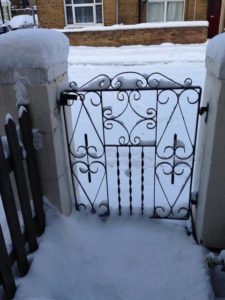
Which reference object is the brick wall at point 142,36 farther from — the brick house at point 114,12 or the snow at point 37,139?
the snow at point 37,139

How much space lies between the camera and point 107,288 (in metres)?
2.22

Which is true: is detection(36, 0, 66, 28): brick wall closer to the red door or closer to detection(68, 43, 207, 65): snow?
detection(68, 43, 207, 65): snow

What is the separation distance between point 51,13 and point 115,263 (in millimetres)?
12910

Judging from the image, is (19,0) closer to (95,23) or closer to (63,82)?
(95,23)

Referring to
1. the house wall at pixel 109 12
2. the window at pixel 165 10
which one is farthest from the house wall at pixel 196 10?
the house wall at pixel 109 12

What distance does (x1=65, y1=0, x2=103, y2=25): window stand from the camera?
43.3 feet

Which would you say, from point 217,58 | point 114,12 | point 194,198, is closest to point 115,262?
point 194,198

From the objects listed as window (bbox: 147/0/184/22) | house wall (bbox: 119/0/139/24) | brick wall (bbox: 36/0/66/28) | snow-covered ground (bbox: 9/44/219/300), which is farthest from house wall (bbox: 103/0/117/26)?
snow-covered ground (bbox: 9/44/219/300)

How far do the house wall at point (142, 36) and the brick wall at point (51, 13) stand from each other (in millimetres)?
1752

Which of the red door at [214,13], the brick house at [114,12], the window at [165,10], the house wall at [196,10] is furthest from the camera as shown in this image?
the red door at [214,13]

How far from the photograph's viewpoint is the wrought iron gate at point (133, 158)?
2363mm

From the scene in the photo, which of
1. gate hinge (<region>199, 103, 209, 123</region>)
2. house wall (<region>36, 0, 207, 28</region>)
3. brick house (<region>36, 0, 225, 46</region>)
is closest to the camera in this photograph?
gate hinge (<region>199, 103, 209, 123</region>)

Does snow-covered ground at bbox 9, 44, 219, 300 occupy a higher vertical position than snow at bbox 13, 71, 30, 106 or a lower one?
lower

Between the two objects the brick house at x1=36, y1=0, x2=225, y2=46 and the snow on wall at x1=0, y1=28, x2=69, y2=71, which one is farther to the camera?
the brick house at x1=36, y1=0, x2=225, y2=46
